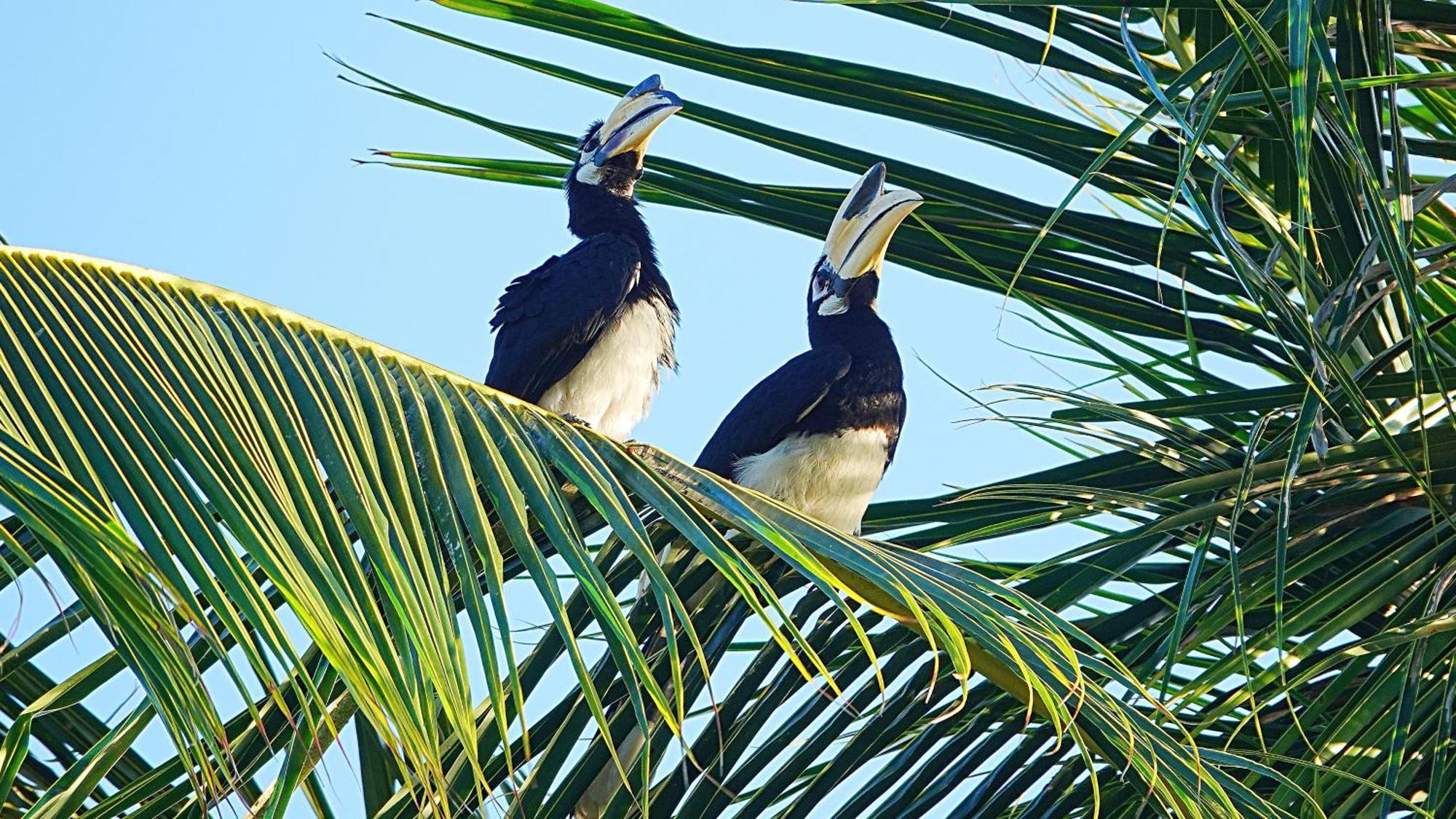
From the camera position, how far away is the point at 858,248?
12.6 ft

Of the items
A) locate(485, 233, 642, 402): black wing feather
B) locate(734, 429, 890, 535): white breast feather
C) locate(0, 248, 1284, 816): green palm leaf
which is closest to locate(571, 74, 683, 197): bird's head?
locate(485, 233, 642, 402): black wing feather

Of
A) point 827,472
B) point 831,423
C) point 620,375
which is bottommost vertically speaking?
point 827,472

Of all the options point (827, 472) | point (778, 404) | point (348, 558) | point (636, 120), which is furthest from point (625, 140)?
point (348, 558)

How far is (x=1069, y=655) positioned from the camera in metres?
1.62

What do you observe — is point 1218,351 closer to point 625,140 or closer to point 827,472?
point 827,472

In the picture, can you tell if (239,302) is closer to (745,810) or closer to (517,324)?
(745,810)

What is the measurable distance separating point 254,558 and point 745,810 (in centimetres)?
102

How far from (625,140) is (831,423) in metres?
0.85

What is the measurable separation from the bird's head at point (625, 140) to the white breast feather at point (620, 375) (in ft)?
1.21

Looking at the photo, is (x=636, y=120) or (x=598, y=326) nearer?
(x=598, y=326)

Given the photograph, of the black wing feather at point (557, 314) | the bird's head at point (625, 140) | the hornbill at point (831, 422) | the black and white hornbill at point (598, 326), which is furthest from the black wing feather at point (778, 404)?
the bird's head at point (625, 140)

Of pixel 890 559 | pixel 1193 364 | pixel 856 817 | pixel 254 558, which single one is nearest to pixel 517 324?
pixel 1193 364

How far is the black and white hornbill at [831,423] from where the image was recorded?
3561 millimetres

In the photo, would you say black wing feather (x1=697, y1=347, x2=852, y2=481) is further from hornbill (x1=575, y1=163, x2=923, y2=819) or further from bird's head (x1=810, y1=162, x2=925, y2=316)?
bird's head (x1=810, y1=162, x2=925, y2=316)
